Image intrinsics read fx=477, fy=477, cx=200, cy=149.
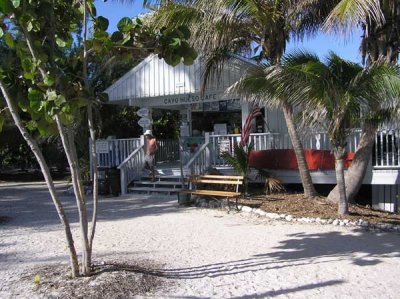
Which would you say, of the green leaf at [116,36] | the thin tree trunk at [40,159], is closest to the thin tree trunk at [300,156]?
the green leaf at [116,36]

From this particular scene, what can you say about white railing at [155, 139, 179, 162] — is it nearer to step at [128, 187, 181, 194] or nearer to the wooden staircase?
the wooden staircase

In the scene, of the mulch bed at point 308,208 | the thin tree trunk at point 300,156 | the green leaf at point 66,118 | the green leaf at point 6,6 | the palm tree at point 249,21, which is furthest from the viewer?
the thin tree trunk at point 300,156

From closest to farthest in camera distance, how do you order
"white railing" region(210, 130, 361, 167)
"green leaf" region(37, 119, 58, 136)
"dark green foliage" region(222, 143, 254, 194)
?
"green leaf" region(37, 119, 58, 136) → "dark green foliage" region(222, 143, 254, 194) → "white railing" region(210, 130, 361, 167)

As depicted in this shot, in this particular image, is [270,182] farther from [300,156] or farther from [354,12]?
[354,12]

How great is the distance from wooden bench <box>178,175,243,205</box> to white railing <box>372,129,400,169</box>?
3653 millimetres

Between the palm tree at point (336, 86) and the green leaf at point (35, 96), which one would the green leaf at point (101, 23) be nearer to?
the green leaf at point (35, 96)

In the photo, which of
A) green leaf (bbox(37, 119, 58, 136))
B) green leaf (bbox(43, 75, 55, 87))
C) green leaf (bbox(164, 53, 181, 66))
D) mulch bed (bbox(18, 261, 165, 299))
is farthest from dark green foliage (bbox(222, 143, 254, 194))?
green leaf (bbox(43, 75, 55, 87))

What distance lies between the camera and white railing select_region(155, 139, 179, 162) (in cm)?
1872

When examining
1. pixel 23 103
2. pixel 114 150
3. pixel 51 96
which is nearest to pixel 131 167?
pixel 114 150

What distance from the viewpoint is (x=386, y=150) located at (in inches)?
479

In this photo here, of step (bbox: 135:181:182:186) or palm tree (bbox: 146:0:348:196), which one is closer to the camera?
palm tree (bbox: 146:0:348:196)

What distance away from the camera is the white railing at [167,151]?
61.4 feet

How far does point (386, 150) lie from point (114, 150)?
9.00 m

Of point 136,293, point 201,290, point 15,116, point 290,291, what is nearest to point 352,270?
point 290,291
